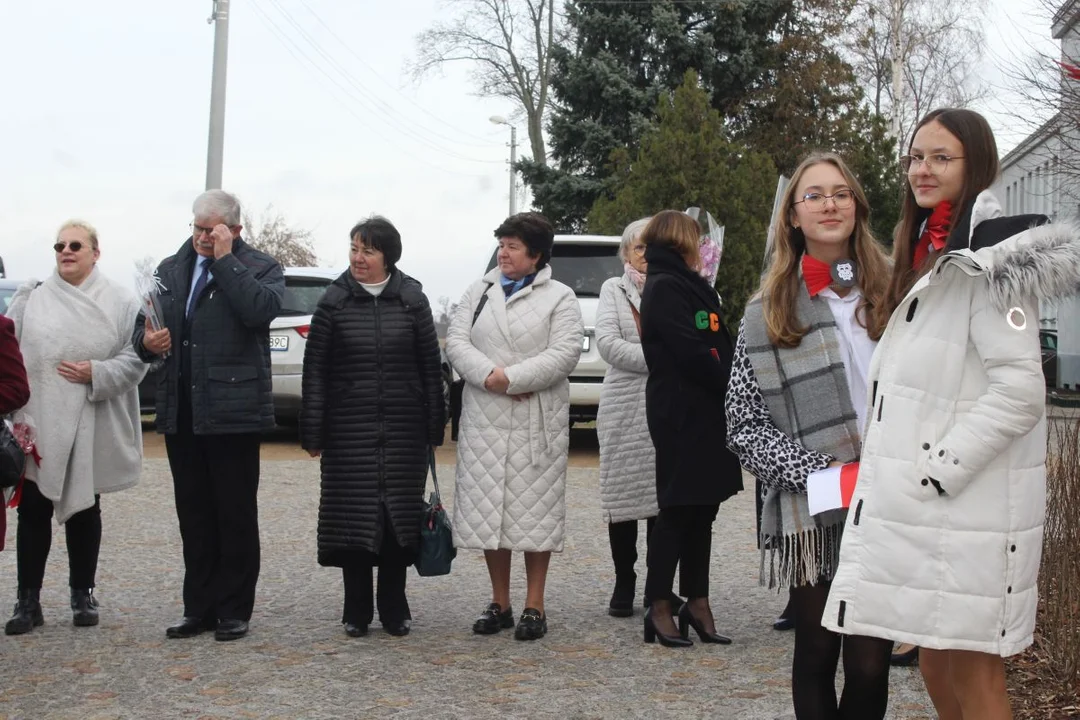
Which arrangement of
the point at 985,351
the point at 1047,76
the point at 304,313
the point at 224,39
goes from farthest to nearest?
the point at 224,39
the point at 304,313
the point at 1047,76
the point at 985,351

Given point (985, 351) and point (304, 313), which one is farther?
point (304, 313)

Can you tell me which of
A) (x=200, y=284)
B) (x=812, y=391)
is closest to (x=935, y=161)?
(x=812, y=391)

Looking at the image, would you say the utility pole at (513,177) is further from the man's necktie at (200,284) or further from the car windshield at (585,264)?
the man's necktie at (200,284)

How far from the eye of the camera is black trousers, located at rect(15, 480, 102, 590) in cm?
636

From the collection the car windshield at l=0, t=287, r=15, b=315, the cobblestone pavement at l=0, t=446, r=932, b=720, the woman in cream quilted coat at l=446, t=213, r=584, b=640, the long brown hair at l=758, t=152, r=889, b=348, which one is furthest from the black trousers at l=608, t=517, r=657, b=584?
the car windshield at l=0, t=287, r=15, b=315

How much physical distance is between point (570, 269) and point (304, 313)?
2.70 meters

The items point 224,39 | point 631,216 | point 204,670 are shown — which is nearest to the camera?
point 204,670

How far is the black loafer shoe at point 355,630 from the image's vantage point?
623cm

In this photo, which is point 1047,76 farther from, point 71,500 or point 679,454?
point 71,500

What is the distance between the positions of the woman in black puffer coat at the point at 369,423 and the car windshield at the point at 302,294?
7.52 m

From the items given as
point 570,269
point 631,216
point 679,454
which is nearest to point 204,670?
point 679,454

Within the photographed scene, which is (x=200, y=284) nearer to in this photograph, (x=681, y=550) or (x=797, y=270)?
(x=681, y=550)

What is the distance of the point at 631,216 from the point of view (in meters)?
21.0

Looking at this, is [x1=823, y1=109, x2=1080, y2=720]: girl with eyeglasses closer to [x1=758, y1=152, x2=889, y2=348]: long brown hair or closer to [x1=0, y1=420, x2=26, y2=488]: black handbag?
[x1=758, y1=152, x2=889, y2=348]: long brown hair
